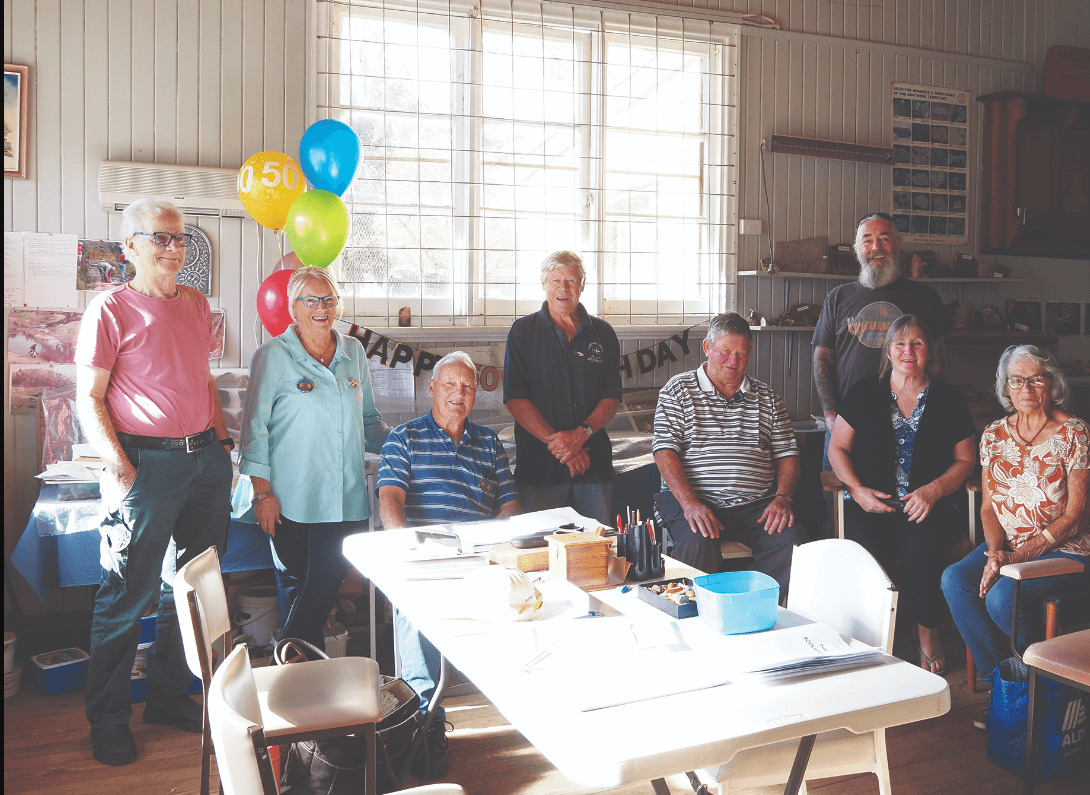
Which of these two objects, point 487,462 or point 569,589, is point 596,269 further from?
point 569,589

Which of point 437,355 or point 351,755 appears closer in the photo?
point 351,755

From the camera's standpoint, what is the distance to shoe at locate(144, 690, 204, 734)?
2902 mm

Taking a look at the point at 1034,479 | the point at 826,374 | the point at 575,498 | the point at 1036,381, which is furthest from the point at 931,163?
the point at 575,498

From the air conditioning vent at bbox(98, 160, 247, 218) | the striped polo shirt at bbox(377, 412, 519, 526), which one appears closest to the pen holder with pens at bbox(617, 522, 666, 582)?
the striped polo shirt at bbox(377, 412, 519, 526)

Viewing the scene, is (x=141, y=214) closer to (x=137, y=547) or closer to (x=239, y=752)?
(x=137, y=547)

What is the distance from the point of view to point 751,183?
4.77 meters

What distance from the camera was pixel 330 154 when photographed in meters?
3.46

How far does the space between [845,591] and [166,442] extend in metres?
1.97

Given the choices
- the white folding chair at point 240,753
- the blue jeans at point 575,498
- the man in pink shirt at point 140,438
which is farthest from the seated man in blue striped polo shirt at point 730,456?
the white folding chair at point 240,753

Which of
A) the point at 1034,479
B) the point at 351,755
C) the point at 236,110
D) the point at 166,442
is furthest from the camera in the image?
the point at 236,110

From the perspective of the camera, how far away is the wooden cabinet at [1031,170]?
5145mm

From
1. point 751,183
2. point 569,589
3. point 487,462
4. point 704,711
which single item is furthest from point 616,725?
point 751,183

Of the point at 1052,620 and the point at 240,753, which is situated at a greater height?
the point at 240,753

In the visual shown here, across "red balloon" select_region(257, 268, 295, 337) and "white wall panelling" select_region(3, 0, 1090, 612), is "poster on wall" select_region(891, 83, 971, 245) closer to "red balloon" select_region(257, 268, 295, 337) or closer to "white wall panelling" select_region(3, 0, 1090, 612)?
"white wall panelling" select_region(3, 0, 1090, 612)
